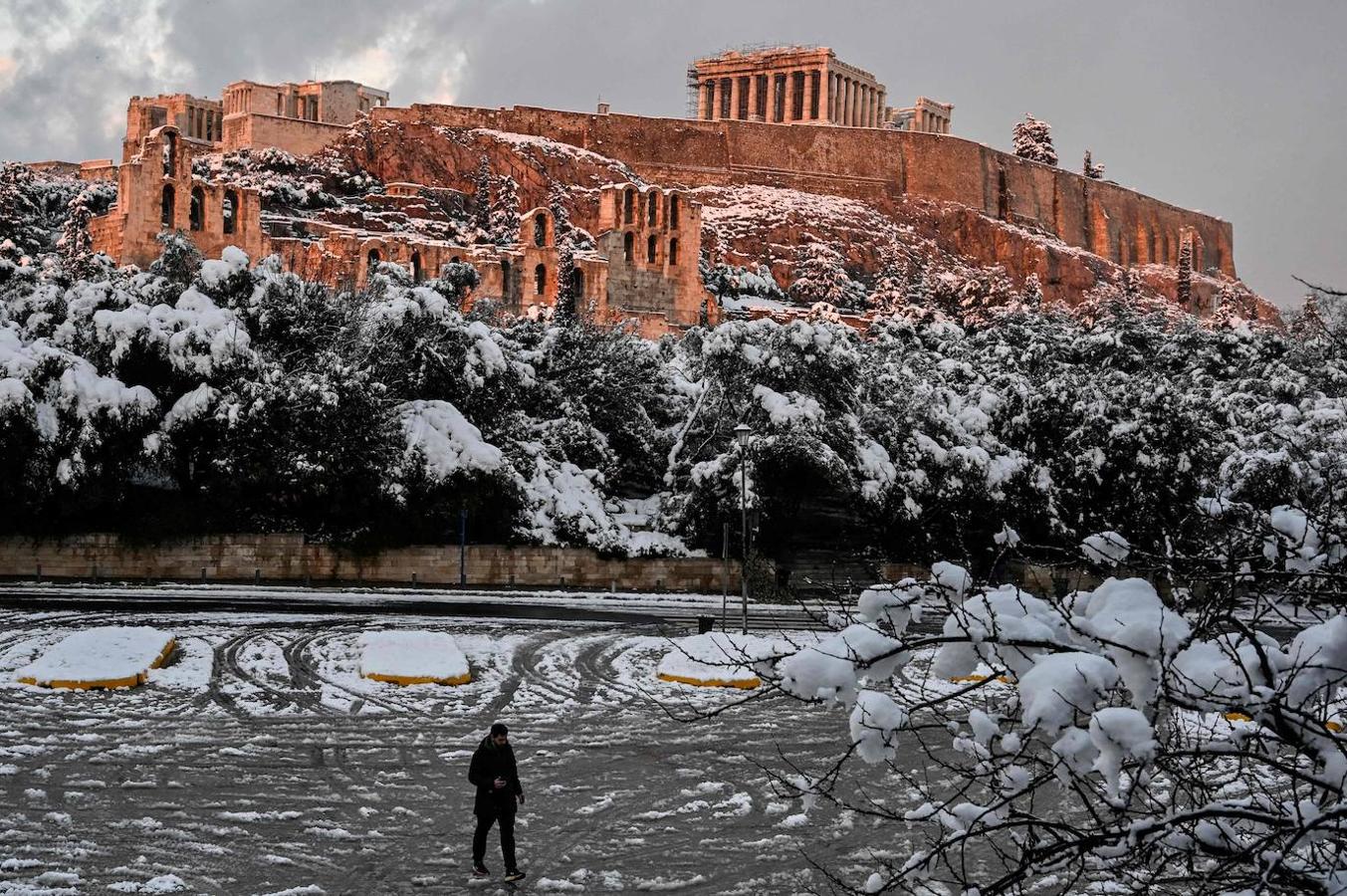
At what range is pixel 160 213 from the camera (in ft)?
212

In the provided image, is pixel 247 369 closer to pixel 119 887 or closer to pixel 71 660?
pixel 71 660

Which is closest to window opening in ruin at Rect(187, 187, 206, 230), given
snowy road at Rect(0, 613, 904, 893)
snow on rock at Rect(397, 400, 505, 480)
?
snow on rock at Rect(397, 400, 505, 480)

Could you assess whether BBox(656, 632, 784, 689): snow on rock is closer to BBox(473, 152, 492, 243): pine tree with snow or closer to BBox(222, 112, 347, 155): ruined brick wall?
BBox(473, 152, 492, 243): pine tree with snow

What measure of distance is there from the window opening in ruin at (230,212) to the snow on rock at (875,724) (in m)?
64.8

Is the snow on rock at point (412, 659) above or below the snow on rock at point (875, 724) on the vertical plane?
below

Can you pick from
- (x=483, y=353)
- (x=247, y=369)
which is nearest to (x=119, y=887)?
(x=247, y=369)

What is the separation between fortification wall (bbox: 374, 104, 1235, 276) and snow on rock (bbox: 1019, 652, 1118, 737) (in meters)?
97.2

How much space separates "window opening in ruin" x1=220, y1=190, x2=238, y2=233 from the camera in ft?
217

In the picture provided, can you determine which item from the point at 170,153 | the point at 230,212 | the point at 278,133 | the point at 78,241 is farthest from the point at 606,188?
the point at 278,133

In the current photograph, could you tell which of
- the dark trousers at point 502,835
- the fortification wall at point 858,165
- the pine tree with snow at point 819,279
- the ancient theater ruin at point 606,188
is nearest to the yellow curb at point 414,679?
the dark trousers at point 502,835

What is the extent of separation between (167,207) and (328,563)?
3476cm

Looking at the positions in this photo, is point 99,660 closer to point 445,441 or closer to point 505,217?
point 445,441

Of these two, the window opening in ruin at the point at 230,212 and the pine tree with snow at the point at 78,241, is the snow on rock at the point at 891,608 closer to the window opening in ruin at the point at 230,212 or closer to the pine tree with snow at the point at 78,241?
the pine tree with snow at the point at 78,241

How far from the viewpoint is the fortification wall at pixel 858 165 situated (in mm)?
110312
